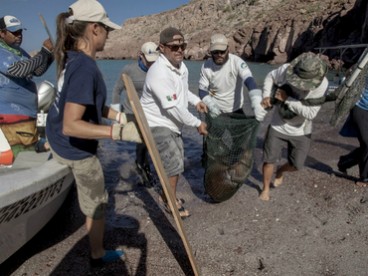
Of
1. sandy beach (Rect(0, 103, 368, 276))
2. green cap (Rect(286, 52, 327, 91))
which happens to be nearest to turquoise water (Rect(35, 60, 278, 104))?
sandy beach (Rect(0, 103, 368, 276))

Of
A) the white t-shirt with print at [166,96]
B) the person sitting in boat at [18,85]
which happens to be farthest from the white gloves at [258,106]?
the person sitting in boat at [18,85]

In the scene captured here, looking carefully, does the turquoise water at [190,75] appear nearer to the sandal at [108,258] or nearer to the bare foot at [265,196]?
the bare foot at [265,196]

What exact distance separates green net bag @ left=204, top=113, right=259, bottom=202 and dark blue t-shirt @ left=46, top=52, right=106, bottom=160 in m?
1.81

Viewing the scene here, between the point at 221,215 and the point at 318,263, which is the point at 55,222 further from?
the point at 318,263

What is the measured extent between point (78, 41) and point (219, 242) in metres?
2.52

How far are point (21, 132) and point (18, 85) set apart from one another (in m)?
0.58

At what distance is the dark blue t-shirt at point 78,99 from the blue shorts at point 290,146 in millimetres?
2457

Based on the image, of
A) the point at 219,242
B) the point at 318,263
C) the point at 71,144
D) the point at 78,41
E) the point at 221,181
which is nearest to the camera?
the point at 78,41

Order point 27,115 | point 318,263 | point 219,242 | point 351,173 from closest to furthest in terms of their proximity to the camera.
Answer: point 318,263, point 219,242, point 27,115, point 351,173

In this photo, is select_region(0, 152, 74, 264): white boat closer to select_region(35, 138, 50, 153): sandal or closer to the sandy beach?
the sandy beach

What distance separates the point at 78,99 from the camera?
6.69ft

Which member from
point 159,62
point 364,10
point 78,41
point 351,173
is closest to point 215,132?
point 159,62

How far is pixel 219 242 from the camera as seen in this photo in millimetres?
3492

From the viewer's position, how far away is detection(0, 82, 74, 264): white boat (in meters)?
2.33
